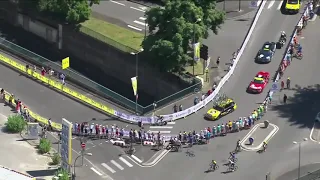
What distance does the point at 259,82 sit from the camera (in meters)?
98.8

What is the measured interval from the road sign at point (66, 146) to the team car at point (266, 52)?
3380 centimetres

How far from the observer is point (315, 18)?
378 feet

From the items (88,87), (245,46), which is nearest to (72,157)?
(88,87)

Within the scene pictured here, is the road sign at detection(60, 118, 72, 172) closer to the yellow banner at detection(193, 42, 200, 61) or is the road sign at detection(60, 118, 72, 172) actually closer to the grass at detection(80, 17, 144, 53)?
the yellow banner at detection(193, 42, 200, 61)

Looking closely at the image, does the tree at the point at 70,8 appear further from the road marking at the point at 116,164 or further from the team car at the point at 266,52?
the road marking at the point at 116,164

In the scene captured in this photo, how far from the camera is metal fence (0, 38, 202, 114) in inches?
3772

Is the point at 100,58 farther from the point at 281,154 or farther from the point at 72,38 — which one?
the point at 281,154

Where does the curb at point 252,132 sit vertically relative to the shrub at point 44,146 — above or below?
above

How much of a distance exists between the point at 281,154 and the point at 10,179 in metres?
28.9

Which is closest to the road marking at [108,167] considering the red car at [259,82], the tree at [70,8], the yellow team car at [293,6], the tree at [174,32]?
the tree at [174,32]

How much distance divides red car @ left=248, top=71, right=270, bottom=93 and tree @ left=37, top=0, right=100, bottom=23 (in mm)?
28029

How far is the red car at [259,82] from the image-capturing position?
98000mm

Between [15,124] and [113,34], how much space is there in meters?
28.1

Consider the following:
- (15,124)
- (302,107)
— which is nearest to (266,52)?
(302,107)
